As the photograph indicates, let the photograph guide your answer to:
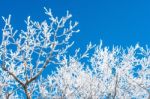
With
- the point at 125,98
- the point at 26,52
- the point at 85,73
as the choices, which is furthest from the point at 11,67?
the point at 125,98

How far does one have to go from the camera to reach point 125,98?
19.3 m

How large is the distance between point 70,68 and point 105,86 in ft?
6.96

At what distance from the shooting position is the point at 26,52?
12.0 meters

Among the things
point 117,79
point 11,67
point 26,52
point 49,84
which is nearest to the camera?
point 26,52

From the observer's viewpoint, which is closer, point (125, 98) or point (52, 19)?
point (52, 19)

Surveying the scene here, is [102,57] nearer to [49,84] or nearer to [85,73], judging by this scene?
[85,73]

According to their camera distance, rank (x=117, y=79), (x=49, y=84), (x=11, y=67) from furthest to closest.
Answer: (x=49, y=84)
(x=117, y=79)
(x=11, y=67)

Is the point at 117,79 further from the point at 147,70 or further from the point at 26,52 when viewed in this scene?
the point at 26,52

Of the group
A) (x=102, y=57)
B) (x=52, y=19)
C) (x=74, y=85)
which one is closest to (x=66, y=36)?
(x=52, y=19)

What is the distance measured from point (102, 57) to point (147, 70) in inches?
106

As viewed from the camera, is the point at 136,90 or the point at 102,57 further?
the point at 136,90

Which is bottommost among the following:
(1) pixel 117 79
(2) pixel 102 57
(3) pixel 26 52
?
(3) pixel 26 52

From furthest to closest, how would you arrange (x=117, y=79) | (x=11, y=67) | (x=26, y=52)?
(x=117, y=79)
(x=11, y=67)
(x=26, y=52)

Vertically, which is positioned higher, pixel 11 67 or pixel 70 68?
pixel 70 68
